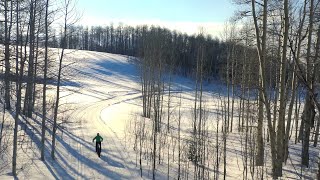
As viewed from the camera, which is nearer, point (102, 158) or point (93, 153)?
point (102, 158)

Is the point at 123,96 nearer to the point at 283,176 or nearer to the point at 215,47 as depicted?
the point at 215,47

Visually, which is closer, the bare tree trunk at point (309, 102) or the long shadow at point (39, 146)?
the bare tree trunk at point (309, 102)

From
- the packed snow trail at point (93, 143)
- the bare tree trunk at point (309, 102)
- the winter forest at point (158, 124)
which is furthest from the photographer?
the packed snow trail at point (93, 143)

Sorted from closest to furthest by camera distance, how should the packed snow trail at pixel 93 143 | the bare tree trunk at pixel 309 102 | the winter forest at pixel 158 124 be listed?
1. the bare tree trunk at pixel 309 102
2. the winter forest at pixel 158 124
3. the packed snow trail at pixel 93 143

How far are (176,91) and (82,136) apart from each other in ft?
154

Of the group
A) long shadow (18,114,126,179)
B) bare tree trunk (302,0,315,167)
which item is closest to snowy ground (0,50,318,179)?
long shadow (18,114,126,179)

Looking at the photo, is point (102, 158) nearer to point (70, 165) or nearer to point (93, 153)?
point (93, 153)

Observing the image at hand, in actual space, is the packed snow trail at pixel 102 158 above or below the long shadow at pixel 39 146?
below

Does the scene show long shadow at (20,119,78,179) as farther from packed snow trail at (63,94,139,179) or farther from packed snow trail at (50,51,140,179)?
packed snow trail at (63,94,139,179)

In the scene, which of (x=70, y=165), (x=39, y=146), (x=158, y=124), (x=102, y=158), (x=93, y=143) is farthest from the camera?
(x=158, y=124)

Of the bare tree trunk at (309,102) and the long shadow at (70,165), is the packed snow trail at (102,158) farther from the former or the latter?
the bare tree trunk at (309,102)

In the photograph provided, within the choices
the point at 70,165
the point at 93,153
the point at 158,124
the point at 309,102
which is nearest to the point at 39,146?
the point at 93,153

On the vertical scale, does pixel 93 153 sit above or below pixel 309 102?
below

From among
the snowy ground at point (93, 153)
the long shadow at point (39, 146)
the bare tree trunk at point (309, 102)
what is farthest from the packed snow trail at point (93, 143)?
the bare tree trunk at point (309, 102)
